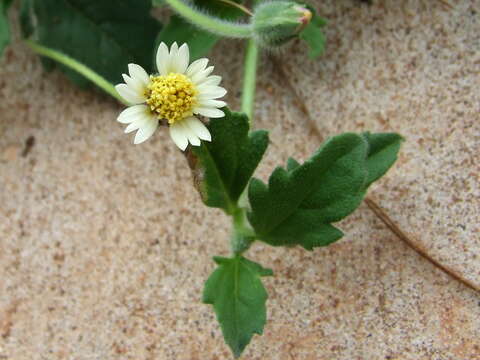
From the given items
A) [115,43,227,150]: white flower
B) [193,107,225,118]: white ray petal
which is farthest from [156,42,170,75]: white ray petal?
[193,107,225,118]: white ray petal

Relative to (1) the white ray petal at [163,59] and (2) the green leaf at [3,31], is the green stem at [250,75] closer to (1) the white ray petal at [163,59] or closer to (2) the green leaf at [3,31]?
(1) the white ray petal at [163,59]

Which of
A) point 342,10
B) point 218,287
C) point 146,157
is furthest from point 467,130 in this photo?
point 146,157

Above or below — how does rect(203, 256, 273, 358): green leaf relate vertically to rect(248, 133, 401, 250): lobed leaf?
below

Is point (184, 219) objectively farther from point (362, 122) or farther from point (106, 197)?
point (362, 122)

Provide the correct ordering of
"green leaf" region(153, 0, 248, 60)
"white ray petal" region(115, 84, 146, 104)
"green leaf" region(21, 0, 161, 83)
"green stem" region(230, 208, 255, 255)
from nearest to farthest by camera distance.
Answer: "white ray petal" region(115, 84, 146, 104) → "green stem" region(230, 208, 255, 255) → "green leaf" region(153, 0, 248, 60) → "green leaf" region(21, 0, 161, 83)

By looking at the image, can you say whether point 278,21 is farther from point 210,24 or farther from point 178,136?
point 178,136

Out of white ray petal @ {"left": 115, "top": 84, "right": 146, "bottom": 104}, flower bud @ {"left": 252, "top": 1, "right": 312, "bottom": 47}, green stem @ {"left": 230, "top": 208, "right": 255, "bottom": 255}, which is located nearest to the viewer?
white ray petal @ {"left": 115, "top": 84, "right": 146, "bottom": 104}

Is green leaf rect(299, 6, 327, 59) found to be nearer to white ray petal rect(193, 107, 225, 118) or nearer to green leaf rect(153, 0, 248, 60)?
green leaf rect(153, 0, 248, 60)

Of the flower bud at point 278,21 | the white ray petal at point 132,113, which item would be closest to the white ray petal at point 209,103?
the white ray petal at point 132,113
